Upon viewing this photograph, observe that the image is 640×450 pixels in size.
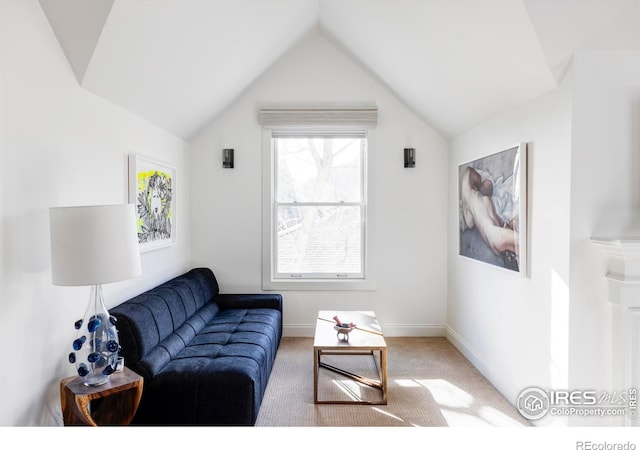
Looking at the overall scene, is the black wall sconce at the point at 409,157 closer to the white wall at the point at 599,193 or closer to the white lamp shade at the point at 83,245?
the white wall at the point at 599,193

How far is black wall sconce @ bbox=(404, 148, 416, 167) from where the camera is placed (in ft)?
12.5

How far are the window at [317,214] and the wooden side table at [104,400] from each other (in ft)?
7.34

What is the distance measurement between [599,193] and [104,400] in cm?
277

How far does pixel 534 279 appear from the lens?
7.42ft

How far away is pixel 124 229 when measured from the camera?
5.62 ft

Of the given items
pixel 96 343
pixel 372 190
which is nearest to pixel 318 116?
pixel 372 190

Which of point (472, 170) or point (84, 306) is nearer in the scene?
point (84, 306)

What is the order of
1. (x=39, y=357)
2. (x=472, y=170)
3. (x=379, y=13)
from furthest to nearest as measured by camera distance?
(x=472, y=170) → (x=379, y=13) → (x=39, y=357)

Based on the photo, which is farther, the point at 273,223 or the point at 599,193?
the point at 273,223

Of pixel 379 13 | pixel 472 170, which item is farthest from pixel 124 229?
pixel 472 170

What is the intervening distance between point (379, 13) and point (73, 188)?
232 centimetres

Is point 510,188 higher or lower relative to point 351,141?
lower

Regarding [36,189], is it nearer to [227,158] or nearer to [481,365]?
[227,158]
